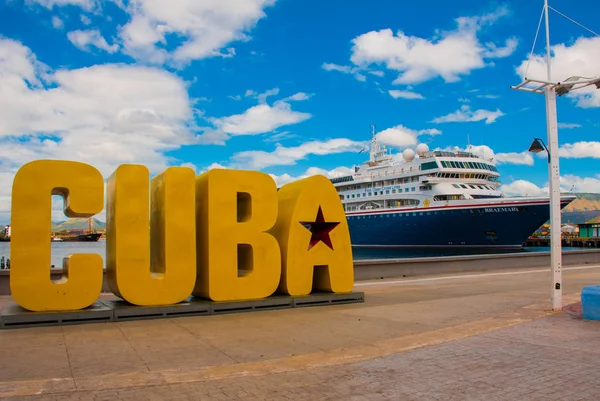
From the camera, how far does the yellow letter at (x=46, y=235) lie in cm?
840

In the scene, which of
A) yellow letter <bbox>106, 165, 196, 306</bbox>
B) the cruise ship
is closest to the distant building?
the cruise ship

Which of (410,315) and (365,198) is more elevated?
(365,198)

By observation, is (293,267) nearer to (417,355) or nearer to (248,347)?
(248,347)

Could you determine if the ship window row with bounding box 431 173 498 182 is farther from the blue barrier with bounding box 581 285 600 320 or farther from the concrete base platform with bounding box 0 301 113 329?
the concrete base platform with bounding box 0 301 113 329

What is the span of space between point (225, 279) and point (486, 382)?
5.90 m

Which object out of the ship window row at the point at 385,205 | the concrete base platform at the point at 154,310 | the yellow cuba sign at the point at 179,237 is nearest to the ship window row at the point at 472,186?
the ship window row at the point at 385,205

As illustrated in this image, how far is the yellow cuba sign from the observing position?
855cm

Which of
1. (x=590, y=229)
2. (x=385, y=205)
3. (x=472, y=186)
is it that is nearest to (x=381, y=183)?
(x=385, y=205)

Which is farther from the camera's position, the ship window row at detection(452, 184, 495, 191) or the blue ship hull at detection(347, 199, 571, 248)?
the ship window row at detection(452, 184, 495, 191)

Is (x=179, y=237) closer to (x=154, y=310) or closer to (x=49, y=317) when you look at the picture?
(x=154, y=310)

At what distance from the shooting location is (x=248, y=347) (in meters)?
6.99

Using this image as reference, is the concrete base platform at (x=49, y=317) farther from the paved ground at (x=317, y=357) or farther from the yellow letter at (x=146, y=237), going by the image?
the yellow letter at (x=146, y=237)

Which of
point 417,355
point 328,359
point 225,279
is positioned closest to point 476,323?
point 417,355

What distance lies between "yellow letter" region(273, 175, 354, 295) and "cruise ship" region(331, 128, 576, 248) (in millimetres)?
41125
